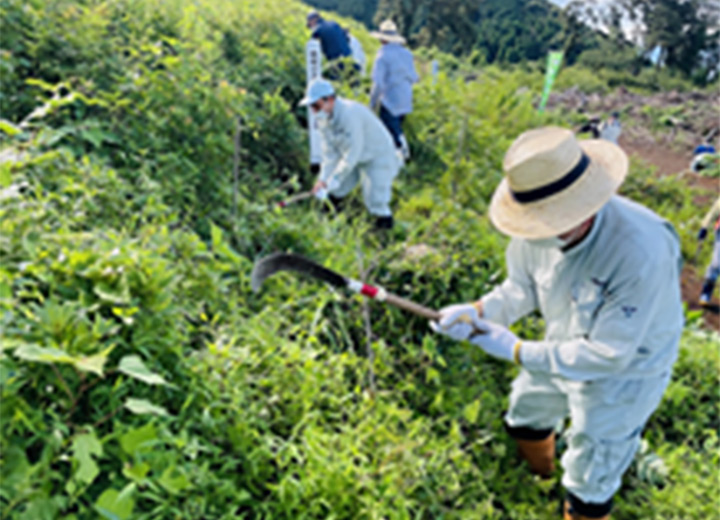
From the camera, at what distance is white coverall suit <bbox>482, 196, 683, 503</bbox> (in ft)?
6.02

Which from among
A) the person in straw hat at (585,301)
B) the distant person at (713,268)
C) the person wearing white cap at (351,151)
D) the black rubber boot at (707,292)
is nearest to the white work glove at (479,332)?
the person in straw hat at (585,301)

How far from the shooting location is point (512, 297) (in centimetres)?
240

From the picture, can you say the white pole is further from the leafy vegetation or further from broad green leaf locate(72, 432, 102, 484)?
broad green leaf locate(72, 432, 102, 484)

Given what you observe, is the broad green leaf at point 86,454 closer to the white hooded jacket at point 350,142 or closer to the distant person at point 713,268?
the white hooded jacket at point 350,142

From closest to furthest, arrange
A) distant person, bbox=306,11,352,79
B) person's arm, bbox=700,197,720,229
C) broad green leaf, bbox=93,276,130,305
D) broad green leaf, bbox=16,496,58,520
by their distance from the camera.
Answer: broad green leaf, bbox=16,496,58,520
broad green leaf, bbox=93,276,130,305
person's arm, bbox=700,197,720,229
distant person, bbox=306,11,352,79

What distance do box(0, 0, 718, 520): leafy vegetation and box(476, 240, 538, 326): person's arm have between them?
46 cm

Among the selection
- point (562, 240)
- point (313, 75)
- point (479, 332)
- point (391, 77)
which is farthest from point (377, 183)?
point (562, 240)

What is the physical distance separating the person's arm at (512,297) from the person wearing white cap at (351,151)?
1.95m

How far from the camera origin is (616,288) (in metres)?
1.85

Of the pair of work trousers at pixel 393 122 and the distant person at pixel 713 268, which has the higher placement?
the pair of work trousers at pixel 393 122

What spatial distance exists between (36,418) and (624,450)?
2.24 meters

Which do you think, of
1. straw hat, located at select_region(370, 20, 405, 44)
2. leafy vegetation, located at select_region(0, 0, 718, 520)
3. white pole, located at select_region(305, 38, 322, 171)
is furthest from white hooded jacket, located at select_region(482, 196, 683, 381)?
straw hat, located at select_region(370, 20, 405, 44)

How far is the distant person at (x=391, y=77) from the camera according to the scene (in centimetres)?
578

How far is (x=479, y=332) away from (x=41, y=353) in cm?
170
